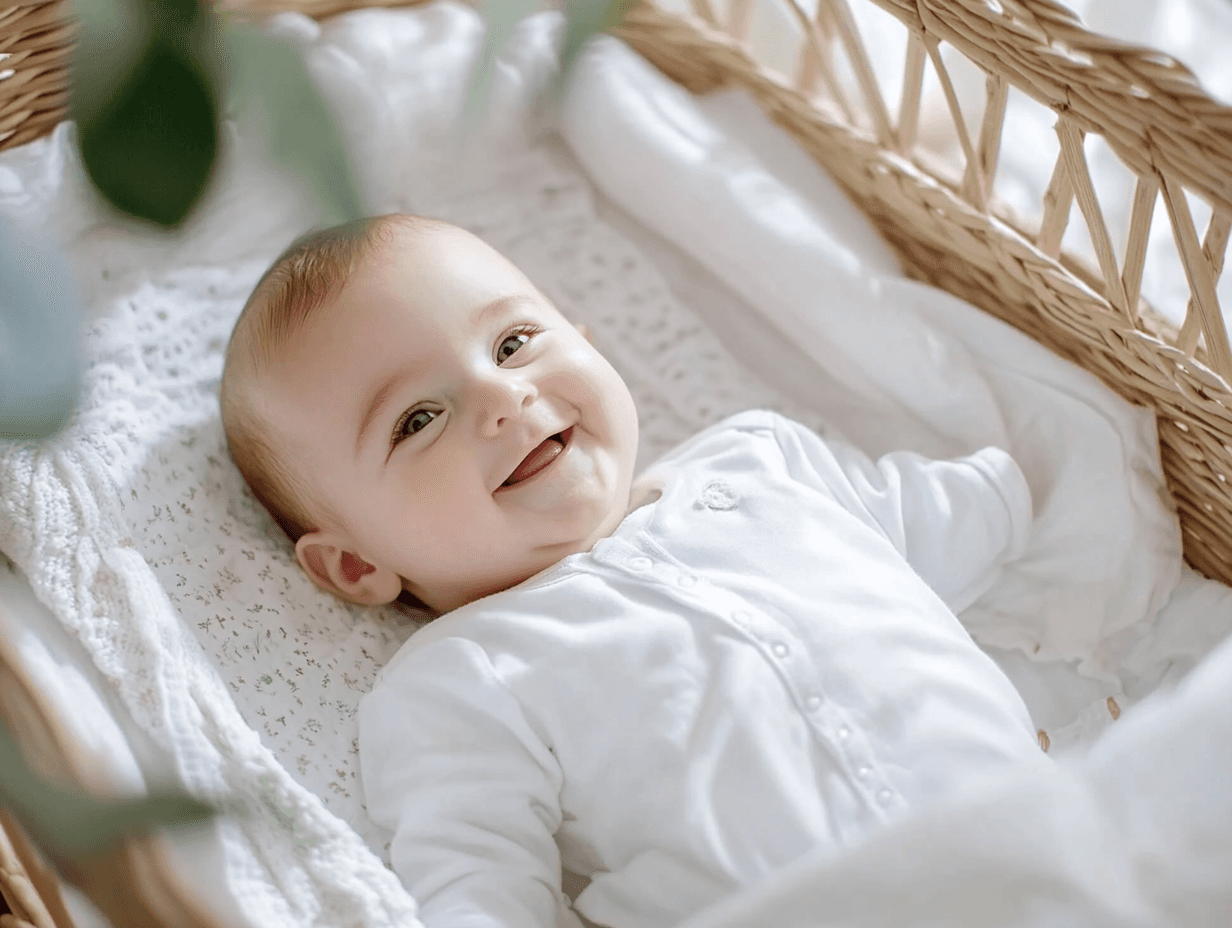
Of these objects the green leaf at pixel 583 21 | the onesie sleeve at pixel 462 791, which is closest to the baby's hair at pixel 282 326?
the onesie sleeve at pixel 462 791

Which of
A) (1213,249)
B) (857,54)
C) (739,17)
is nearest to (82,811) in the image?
(1213,249)

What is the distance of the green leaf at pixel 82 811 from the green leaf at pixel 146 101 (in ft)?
1.17

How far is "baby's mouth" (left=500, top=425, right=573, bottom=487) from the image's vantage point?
1.01m

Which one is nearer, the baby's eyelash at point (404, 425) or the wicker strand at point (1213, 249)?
the wicker strand at point (1213, 249)

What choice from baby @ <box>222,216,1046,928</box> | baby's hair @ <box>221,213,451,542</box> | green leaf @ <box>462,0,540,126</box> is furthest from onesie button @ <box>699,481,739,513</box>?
green leaf @ <box>462,0,540,126</box>

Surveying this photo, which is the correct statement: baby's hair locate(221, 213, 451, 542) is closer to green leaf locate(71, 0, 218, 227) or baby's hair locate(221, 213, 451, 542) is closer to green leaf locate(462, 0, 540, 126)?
green leaf locate(71, 0, 218, 227)

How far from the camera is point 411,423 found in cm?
101

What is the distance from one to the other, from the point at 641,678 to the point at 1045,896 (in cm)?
43

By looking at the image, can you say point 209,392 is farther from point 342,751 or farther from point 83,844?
point 83,844

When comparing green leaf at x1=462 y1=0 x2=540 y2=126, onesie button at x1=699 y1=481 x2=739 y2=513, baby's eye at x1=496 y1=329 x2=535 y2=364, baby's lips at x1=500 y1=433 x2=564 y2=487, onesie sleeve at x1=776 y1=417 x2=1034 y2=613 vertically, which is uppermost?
green leaf at x1=462 y1=0 x2=540 y2=126

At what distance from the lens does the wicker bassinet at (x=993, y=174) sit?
0.85 meters

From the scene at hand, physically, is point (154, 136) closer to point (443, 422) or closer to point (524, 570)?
point (443, 422)

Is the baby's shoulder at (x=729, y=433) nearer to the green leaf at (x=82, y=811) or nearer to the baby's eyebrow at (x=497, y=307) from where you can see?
the baby's eyebrow at (x=497, y=307)

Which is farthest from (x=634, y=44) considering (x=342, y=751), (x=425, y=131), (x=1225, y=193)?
(x=342, y=751)
